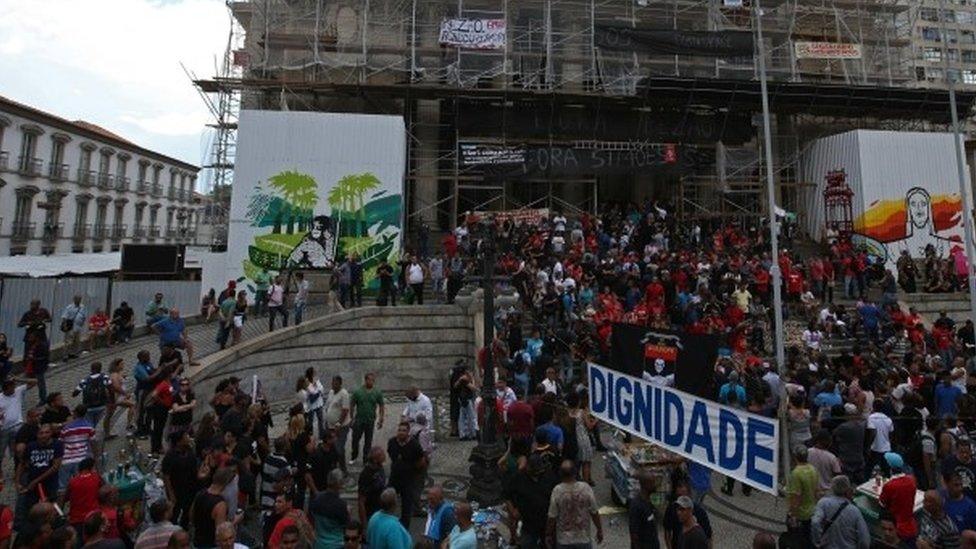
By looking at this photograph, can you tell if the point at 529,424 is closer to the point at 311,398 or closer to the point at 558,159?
the point at 311,398

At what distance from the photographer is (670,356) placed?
8281 millimetres

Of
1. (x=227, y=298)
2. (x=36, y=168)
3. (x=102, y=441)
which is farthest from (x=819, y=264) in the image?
(x=36, y=168)

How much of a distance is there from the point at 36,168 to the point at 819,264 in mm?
44672

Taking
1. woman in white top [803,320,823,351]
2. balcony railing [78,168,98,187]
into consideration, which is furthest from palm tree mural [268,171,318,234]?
balcony railing [78,168,98,187]

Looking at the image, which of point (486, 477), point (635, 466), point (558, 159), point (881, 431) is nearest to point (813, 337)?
point (881, 431)

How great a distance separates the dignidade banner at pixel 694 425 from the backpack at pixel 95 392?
7.30 meters

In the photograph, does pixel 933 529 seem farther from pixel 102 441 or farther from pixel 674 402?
pixel 102 441

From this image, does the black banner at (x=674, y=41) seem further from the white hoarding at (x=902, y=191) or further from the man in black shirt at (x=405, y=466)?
the man in black shirt at (x=405, y=466)

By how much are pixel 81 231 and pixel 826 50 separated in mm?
48406

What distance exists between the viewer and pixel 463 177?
2366 cm

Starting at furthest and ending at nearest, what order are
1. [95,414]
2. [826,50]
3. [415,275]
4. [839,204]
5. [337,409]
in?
[826,50] < [839,204] < [415,275] < [337,409] < [95,414]

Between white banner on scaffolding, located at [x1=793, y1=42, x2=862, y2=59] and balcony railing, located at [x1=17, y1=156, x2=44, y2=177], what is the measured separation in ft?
146

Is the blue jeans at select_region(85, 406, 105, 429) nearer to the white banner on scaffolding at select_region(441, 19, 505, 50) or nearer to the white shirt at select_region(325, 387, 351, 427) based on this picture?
the white shirt at select_region(325, 387, 351, 427)

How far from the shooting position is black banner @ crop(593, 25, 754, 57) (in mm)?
24750
